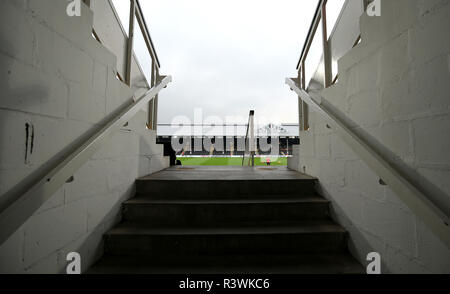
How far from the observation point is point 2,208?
688 millimetres

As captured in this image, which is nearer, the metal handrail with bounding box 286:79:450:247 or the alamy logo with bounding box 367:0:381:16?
the metal handrail with bounding box 286:79:450:247

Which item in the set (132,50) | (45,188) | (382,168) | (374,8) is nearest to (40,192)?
(45,188)

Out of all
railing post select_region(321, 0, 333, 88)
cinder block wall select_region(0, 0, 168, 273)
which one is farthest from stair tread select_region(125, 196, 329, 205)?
railing post select_region(321, 0, 333, 88)

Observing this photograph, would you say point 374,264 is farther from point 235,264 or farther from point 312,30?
point 312,30

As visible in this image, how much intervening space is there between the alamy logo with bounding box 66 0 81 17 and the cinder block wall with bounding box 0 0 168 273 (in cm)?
2

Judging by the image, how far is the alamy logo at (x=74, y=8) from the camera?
1.05m

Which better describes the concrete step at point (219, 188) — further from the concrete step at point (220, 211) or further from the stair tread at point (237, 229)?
the stair tread at point (237, 229)

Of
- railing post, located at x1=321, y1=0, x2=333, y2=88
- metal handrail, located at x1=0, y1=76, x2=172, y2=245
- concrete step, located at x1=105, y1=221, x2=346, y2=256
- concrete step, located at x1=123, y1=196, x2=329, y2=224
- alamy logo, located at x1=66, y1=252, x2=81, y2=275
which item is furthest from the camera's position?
railing post, located at x1=321, y1=0, x2=333, y2=88

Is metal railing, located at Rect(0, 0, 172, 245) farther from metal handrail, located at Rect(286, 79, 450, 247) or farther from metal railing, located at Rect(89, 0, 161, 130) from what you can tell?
metal handrail, located at Rect(286, 79, 450, 247)

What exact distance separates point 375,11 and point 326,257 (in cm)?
177

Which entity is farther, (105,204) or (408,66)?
(105,204)

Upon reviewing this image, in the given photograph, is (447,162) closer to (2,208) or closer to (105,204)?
(2,208)

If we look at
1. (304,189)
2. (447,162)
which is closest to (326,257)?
(304,189)

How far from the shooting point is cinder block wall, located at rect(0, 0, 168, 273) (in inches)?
30.0
